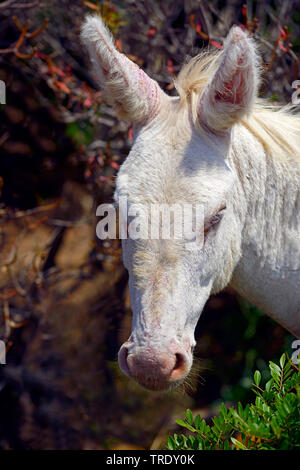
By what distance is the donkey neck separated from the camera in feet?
9.23

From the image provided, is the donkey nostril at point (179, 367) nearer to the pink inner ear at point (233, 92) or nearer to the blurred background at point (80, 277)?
the pink inner ear at point (233, 92)

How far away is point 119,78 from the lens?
8.81 feet

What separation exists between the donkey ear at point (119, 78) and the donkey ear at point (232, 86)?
1.00 ft

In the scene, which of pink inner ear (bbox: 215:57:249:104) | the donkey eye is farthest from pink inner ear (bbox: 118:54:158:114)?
the donkey eye

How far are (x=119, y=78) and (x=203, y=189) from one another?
759mm

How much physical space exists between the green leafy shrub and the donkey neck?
2.01ft

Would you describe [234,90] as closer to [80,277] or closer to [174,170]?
[174,170]

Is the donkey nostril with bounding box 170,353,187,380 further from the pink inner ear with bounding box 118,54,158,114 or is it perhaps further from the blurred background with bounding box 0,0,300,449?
the blurred background with bounding box 0,0,300,449

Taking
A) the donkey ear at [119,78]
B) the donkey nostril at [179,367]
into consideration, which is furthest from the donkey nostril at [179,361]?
the donkey ear at [119,78]

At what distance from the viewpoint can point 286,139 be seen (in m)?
2.93

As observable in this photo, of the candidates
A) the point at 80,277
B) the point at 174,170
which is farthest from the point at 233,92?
the point at 80,277

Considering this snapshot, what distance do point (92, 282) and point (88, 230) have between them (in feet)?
3.03

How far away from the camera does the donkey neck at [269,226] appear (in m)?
2.81
